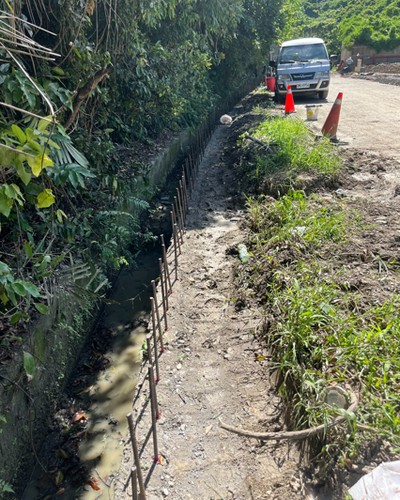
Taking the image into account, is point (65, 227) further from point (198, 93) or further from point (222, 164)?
point (198, 93)

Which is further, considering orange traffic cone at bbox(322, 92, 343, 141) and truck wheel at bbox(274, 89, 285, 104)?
truck wheel at bbox(274, 89, 285, 104)

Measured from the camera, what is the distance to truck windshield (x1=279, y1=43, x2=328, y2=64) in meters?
13.3

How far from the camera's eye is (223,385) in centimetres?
285

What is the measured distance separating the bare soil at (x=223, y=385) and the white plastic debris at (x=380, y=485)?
0.16 metres

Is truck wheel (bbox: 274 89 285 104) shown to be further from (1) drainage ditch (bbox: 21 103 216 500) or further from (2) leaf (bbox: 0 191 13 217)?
(2) leaf (bbox: 0 191 13 217)

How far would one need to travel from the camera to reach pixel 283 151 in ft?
19.9

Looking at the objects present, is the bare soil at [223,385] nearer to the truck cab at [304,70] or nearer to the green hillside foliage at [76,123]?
the green hillside foliage at [76,123]

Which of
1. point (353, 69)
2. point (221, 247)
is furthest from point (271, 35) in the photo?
point (353, 69)

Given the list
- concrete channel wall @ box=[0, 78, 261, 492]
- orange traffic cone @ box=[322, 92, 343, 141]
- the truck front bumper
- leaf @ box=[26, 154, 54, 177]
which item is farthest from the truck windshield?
leaf @ box=[26, 154, 54, 177]

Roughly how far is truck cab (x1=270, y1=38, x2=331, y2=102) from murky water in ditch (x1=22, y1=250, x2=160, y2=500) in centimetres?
1021

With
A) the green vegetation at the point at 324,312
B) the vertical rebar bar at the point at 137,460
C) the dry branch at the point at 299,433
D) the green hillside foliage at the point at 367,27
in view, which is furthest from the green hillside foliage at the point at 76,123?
the green hillside foliage at the point at 367,27

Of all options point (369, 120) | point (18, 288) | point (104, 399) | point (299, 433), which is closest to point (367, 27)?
point (369, 120)

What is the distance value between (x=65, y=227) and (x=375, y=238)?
9.36ft

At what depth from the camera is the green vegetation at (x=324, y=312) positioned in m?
2.17
